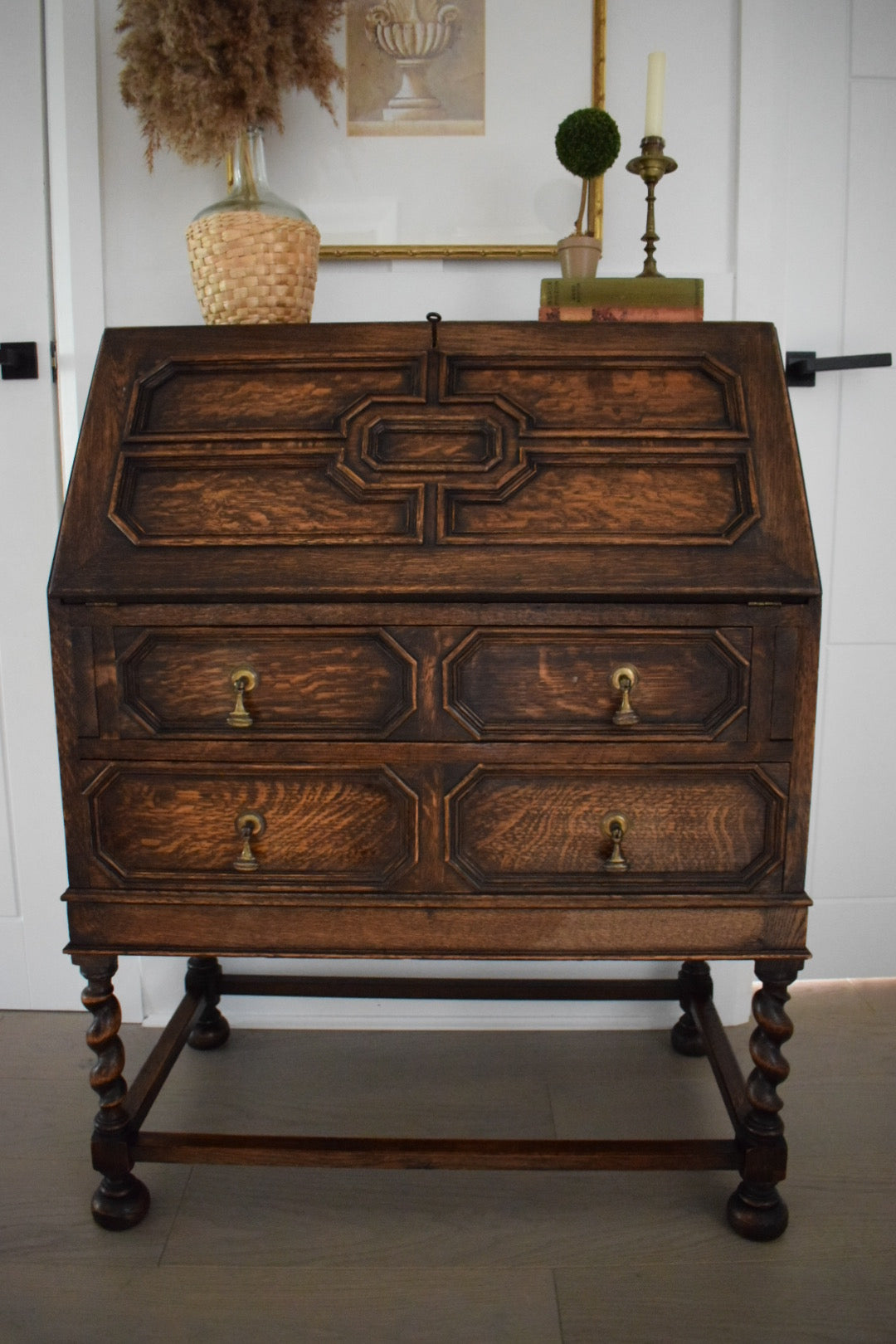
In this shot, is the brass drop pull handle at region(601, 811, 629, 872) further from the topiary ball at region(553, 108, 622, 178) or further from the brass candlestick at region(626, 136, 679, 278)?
the topiary ball at region(553, 108, 622, 178)

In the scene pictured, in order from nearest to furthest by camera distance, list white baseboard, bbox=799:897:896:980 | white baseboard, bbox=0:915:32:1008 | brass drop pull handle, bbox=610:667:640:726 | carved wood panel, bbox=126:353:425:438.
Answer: brass drop pull handle, bbox=610:667:640:726 → carved wood panel, bbox=126:353:425:438 → white baseboard, bbox=0:915:32:1008 → white baseboard, bbox=799:897:896:980

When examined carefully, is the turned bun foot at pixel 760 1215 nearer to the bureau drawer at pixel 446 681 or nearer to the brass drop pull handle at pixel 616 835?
the brass drop pull handle at pixel 616 835

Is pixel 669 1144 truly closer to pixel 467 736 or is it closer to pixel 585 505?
pixel 467 736

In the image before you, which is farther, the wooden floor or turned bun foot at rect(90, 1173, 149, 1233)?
turned bun foot at rect(90, 1173, 149, 1233)

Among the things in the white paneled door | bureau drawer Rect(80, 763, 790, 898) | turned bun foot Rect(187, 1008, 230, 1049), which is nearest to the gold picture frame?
the white paneled door

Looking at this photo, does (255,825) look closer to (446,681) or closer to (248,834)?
(248,834)

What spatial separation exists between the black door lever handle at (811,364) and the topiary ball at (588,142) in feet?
2.33

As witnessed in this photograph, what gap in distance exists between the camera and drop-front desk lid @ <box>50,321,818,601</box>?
129cm

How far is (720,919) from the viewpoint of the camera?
1.36 m

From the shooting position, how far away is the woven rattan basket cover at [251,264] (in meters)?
1.50

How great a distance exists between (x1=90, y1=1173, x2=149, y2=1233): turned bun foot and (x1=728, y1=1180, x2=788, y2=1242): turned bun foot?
3.45 feet

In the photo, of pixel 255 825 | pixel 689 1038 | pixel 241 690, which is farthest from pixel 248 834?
pixel 689 1038

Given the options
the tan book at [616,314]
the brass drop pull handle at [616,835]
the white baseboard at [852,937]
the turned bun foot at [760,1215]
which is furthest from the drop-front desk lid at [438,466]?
the white baseboard at [852,937]

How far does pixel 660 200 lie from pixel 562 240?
0.47 m
